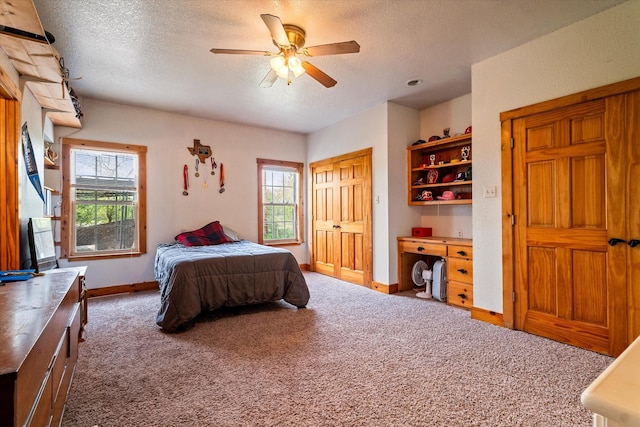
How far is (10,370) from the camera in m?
0.74

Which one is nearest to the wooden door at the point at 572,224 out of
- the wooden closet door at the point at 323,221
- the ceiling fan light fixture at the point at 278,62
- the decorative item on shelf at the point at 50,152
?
the ceiling fan light fixture at the point at 278,62

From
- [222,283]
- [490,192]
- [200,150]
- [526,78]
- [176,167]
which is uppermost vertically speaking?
[526,78]

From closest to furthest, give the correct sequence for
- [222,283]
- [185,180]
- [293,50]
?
[293,50] < [222,283] < [185,180]

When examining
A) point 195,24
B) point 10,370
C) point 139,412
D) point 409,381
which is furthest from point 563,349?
point 195,24

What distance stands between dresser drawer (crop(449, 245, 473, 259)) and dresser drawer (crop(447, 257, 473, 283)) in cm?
5

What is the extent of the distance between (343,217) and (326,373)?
10.4 ft

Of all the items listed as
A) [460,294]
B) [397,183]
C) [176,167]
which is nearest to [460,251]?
[460,294]

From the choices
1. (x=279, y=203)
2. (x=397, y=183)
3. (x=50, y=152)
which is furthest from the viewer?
(x=279, y=203)

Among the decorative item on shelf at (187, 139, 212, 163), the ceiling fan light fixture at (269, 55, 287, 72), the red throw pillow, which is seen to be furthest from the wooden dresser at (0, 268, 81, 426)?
the decorative item on shelf at (187, 139, 212, 163)

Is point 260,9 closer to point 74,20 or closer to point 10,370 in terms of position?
point 74,20

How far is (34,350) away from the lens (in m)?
0.92

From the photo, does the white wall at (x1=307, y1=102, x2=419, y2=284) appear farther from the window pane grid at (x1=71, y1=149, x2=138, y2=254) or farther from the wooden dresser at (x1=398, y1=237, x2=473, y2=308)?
the window pane grid at (x1=71, y1=149, x2=138, y2=254)

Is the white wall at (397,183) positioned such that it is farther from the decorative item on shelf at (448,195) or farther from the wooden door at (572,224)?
the wooden door at (572,224)

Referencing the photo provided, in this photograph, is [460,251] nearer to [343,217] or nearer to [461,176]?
[461,176]
